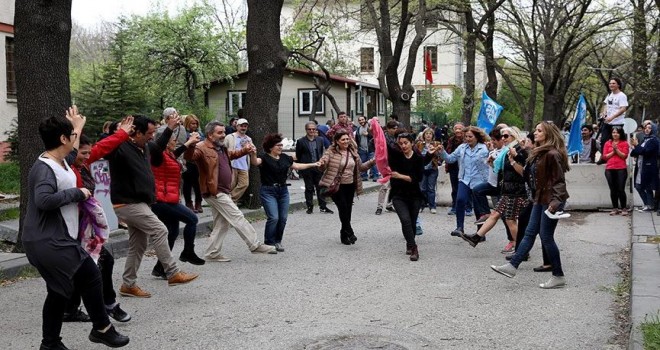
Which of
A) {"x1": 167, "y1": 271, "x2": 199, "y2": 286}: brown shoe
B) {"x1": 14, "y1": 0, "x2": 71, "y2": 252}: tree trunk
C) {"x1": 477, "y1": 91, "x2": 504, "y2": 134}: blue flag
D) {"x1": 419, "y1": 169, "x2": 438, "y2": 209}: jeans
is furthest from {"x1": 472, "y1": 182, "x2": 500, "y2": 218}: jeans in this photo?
{"x1": 14, "y1": 0, "x2": 71, "y2": 252}: tree trunk

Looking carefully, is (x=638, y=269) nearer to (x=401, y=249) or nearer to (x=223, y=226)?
(x=401, y=249)

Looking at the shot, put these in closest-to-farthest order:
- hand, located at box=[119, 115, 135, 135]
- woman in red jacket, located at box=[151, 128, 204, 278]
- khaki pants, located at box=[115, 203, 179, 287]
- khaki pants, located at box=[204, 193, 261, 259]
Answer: hand, located at box=[119, 115, 135, 135], khaki pants, located at box=[115, 203, 179, 287], woman in red jacket, located at box=[151, 128, 204, 278], khaki pants, located at box=[204, 193, 261, 259]

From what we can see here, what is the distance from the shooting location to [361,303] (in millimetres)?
7227

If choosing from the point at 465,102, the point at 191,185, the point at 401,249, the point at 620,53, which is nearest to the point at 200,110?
the point at 465,102

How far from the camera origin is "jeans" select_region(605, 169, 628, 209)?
14633mm

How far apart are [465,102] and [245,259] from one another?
70.1 feet

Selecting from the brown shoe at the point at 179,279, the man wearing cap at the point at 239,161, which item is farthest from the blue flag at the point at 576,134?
the brown shoe at the point at 179,279

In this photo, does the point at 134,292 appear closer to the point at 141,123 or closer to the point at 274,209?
the point at 141,123

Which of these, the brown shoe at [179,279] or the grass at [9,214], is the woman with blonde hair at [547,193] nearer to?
the brown shoe at [179,279]

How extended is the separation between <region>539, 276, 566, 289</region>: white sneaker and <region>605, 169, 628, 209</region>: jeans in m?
7.36

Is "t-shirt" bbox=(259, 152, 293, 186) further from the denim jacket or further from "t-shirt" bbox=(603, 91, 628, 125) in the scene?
"t-shirt" bbox=(603, 91, 628, 125)

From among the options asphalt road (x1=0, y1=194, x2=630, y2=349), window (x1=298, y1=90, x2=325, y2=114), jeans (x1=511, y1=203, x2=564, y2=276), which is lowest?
asphalt road (x1=0, y1=194, x2=630, y2=349)

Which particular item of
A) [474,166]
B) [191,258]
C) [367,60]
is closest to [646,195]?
[474,166]

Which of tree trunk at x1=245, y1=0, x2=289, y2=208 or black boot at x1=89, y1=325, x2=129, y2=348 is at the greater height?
tree trunk at x1=245, y1=0, x2=289, y2=208
